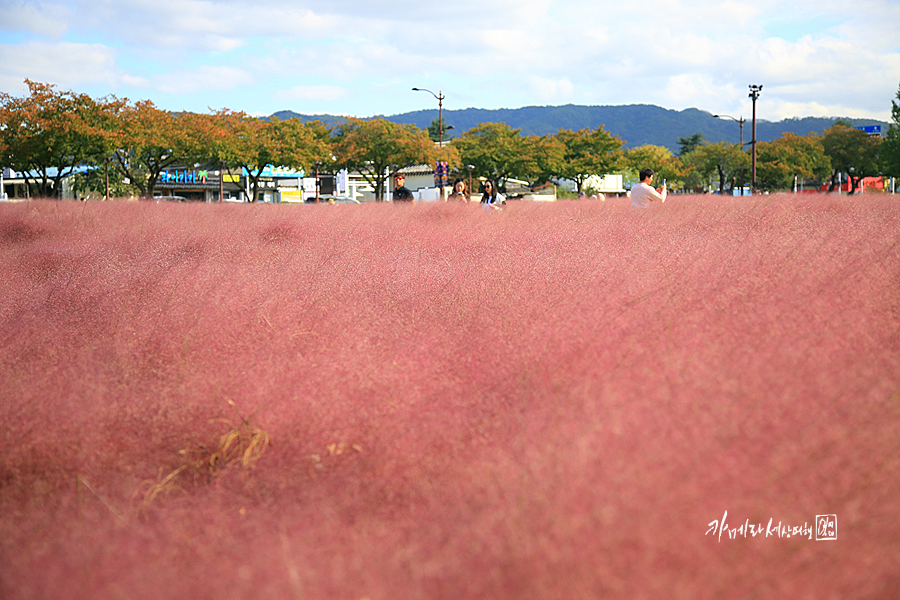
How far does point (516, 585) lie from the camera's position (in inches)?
47.3

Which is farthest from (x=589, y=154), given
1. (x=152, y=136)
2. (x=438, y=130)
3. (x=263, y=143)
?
(x=152, y=136)

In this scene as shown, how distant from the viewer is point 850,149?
200 ft

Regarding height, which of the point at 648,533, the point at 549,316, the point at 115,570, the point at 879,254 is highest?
the point at 879,254

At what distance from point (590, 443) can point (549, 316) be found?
0.80 m

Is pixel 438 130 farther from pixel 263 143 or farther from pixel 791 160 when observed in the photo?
pixel 791 160

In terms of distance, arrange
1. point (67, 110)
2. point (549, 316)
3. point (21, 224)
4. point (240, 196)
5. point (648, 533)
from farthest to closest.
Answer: point (240, 196) → point (67, 110) → point (21, 224) → point (549, 316) → point (648, 533)

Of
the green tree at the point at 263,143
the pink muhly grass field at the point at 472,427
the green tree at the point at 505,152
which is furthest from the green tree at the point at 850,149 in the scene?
the pink muhly grass field at the point at 472,427

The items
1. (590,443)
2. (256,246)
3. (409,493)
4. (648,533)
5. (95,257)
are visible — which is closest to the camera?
(648,533)

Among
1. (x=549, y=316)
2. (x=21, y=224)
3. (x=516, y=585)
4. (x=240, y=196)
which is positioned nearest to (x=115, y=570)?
(x=516, y=585)

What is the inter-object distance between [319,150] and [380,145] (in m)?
3.86

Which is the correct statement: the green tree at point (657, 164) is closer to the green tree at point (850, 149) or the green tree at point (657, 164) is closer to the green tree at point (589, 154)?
the green tree at point (589, 154)

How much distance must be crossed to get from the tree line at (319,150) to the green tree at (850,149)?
0.09 meters

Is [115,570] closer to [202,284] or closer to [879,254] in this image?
[202,284]

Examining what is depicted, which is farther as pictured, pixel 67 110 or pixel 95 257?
pixel 67 110
